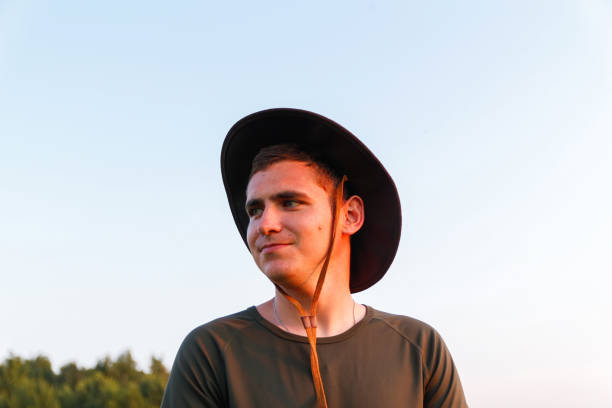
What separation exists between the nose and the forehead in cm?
11

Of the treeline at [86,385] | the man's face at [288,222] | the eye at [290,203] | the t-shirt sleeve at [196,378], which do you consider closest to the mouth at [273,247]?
the man's face at [288,222]

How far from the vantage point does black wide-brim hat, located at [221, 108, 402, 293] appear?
345 centimetres

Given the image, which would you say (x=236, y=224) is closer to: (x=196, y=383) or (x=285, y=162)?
(x=285, y=162)

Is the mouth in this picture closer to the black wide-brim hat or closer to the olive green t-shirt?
the olive green t-shirt

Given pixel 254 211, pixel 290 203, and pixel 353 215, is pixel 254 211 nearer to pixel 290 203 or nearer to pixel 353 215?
pixel 290 203

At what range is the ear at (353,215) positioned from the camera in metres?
3.54

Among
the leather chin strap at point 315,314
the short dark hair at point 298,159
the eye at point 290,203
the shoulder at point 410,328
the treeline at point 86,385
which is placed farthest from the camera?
the treeline at point 86,385

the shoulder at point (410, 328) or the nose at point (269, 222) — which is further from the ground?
the nose at point (269, 222)

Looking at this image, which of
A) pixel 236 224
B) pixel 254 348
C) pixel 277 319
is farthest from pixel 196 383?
pixel 236 224

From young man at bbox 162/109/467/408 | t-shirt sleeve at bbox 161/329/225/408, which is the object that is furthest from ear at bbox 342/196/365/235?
t-shirt sleeve at bbox 161/329/225/408

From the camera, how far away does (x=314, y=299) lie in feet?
10.8

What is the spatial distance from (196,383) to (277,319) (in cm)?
56

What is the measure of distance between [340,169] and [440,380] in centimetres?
134

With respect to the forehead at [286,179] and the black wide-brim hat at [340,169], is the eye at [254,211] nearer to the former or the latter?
the forehead at [286,179]
